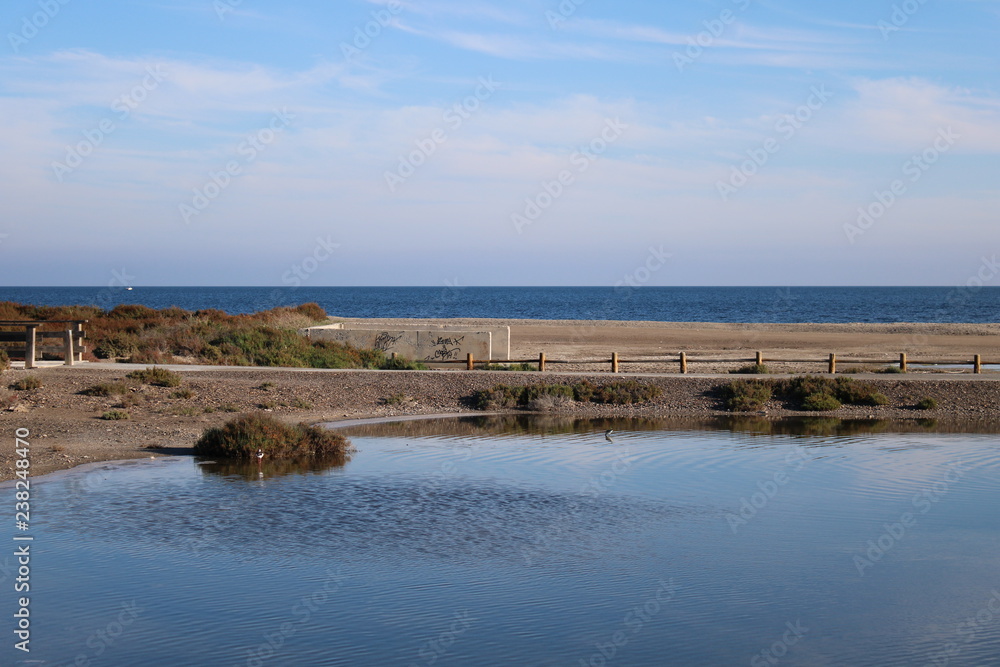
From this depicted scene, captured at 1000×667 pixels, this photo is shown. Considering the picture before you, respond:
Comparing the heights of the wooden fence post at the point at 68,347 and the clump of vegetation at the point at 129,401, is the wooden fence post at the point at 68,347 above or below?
above

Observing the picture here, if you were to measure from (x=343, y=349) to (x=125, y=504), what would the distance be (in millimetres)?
20686

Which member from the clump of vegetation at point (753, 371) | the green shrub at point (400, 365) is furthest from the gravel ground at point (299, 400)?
the green shrub at point (400, 365)

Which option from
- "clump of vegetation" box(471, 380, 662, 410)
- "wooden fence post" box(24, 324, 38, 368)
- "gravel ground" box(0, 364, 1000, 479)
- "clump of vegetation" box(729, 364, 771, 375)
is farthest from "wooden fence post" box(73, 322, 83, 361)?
"clump of vegetation" box(729, 364, 771, 375)

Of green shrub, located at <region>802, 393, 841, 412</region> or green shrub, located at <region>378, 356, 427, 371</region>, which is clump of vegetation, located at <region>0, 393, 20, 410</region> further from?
green shrub, located at <region>802, 393, 841, 412</region>

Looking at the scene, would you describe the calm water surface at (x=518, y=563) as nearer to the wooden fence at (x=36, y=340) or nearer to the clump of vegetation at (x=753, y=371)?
the wooden fence at (x=36, y=340)

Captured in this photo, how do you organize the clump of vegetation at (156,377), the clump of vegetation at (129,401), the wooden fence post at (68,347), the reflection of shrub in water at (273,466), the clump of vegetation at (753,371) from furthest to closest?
the clump of vegetation at (753,371), the wooden fence post at (68,347), the clump of vegetation at (156,377), the clump of vegetation at (129,401), the reflection of shrub in water at (273,466)

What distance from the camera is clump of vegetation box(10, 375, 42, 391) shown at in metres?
24.3

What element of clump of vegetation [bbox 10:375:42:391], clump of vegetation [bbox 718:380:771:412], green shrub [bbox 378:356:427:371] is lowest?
clump of vegetation [bbox 718:380:771:412]

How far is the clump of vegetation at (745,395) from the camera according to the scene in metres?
27.9

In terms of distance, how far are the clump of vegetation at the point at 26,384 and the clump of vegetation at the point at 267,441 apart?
7.43 metres

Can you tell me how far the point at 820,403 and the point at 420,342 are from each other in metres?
15.6

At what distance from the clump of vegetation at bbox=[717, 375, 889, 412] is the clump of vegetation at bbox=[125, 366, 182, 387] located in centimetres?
1549

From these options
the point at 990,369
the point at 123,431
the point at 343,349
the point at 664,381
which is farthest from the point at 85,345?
the point at 990,369

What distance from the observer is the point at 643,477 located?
17266 millimetres
